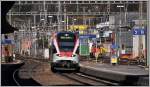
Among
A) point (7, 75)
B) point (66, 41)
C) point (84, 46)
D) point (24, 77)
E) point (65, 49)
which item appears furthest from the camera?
point (84, 46)

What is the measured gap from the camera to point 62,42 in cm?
4391

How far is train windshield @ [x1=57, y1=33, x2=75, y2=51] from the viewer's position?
43.6 metres

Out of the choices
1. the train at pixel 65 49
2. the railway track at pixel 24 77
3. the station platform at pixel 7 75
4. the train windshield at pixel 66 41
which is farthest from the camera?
the train at pixel 65 49

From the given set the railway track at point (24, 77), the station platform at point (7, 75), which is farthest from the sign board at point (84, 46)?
the railway track at point (24, 77)

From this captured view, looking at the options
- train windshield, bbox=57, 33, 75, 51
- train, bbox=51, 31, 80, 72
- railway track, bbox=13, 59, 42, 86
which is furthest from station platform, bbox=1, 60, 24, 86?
train windshield, bbox=57, 33, 75, 51

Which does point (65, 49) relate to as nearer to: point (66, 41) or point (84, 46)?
point (66, 41)

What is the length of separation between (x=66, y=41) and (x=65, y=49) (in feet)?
2.44

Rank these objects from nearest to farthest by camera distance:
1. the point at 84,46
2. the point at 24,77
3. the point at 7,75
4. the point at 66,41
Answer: the point at 24,77 → the point at 7,75 → the point at 66,41 → the point at 84,46

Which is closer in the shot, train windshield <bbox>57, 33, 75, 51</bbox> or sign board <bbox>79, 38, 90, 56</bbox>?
train windshield <bbox>57, 33, 75, 51</bbox>

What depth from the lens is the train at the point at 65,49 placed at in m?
43.8

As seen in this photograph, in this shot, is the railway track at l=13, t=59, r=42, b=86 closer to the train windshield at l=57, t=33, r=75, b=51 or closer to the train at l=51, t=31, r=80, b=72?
the train at l=51, t=31, r=80, b=72

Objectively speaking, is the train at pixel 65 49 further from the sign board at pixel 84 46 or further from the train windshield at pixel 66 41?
the sign board at pixel 84 46

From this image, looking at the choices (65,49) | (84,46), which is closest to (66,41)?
(65,49)

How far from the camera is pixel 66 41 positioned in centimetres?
4388
